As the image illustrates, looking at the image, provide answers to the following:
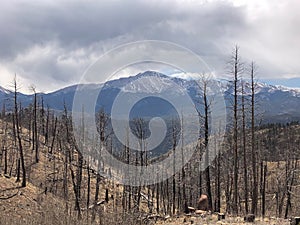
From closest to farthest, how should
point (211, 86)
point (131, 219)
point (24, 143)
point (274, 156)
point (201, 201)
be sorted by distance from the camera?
point (131, 219)
point (201, 201)
point (211, 86)
point (24, 143)
point (274, 156)

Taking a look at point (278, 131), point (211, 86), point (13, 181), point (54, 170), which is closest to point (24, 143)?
point (54, 170)

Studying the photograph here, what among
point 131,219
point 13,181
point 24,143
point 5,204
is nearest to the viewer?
point 131,219

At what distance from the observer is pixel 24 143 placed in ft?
222

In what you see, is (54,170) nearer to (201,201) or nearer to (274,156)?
(201,201)

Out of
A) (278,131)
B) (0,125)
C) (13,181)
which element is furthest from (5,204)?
(278,131)

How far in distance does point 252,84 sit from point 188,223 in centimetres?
1212

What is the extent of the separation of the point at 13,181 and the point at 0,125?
40.5 metres

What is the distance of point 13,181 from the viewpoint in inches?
1603

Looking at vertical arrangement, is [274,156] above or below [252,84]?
below

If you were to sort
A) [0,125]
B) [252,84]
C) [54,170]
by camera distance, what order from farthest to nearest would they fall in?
[0,125], [54,170], [252,84]

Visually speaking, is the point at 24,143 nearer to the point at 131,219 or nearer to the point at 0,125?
the point at 0,125

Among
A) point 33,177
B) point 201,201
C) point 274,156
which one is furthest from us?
point 274,156

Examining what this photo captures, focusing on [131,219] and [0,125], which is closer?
[131,219]

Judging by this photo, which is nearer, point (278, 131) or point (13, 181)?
point (13, 181)
